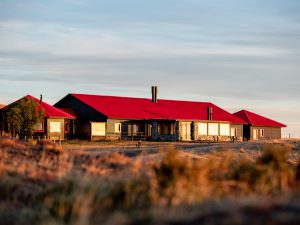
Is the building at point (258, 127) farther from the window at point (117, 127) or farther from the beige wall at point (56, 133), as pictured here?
the beige wall at point (56, 133)

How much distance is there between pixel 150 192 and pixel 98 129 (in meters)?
48.7

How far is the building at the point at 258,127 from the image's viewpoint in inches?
2970

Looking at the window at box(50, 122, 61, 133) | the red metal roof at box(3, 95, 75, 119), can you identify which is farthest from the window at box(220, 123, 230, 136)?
the window at box(50, 122, 61, 133)

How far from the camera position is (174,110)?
6925 cm

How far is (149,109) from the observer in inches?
2667

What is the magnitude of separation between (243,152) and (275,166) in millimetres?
14567

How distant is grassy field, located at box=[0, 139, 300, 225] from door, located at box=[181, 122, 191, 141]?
1840 inches

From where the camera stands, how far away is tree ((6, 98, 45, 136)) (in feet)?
179

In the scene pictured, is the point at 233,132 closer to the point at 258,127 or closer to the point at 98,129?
the point at 258,127

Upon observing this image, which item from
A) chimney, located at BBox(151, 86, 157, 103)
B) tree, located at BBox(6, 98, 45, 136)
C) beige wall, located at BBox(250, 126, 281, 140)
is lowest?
beige wall, located at BBox(250, 126, 281, 140)

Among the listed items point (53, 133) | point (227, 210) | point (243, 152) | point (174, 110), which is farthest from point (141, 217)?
point (174, 110)

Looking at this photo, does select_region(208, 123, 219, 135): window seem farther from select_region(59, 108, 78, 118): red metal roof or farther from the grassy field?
the grassy field

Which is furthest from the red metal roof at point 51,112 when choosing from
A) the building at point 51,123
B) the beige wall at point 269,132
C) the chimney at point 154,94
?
the beige wall at point 269,132

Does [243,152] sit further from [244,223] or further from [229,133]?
[229,133]
